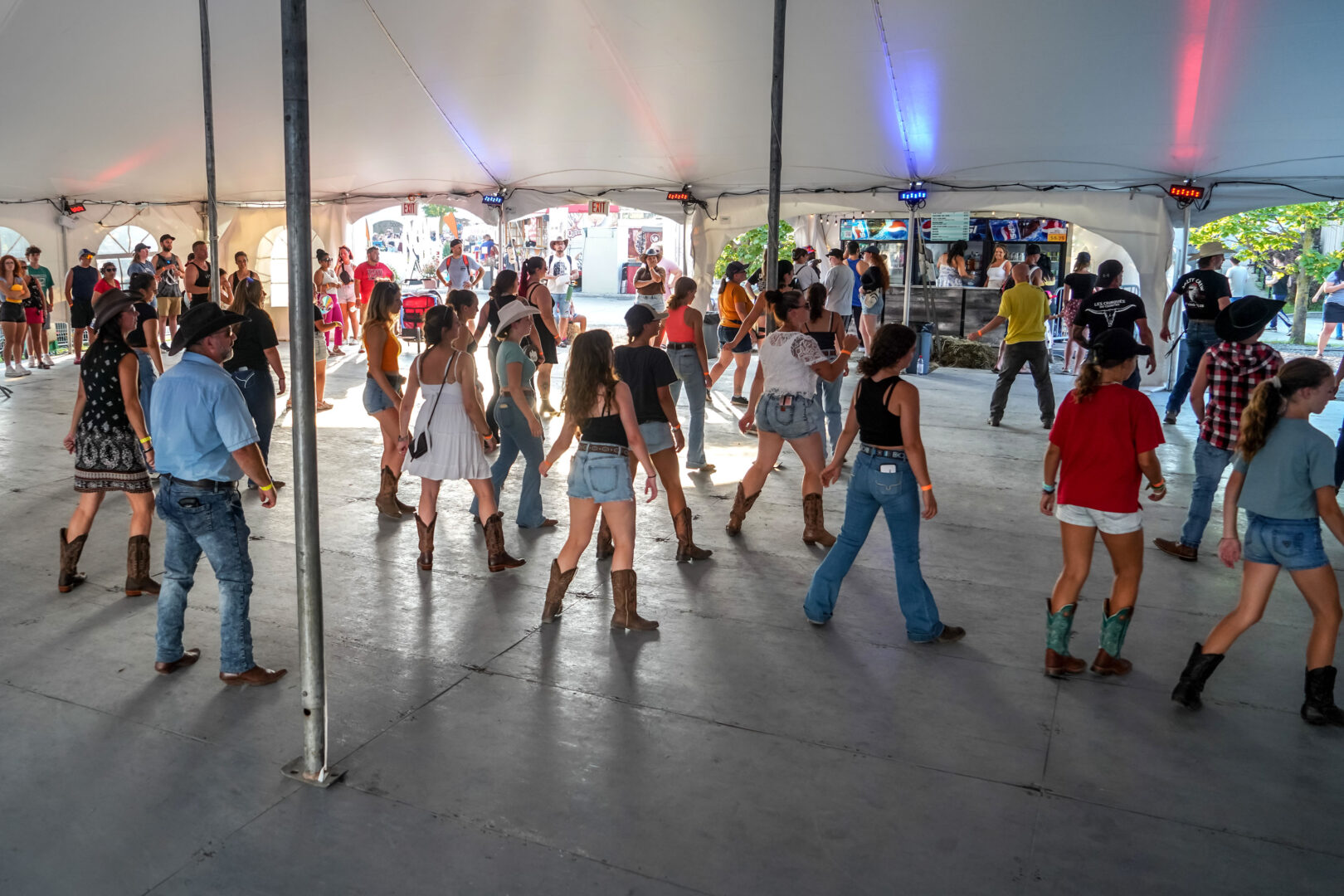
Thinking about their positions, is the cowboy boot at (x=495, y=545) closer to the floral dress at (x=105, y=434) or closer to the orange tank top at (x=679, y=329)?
the floral dress at (x=105, y=434)

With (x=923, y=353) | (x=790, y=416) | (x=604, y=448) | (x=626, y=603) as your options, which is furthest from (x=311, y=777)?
(x=923, y=353)

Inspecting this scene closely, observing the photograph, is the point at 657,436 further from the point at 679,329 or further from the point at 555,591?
the point at 679,329

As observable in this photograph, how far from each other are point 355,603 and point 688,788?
2.39m

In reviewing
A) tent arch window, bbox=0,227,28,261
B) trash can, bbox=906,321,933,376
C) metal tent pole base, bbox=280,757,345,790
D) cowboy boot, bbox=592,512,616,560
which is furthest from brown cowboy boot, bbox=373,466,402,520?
tent arch window, bbox=0,227,28,261

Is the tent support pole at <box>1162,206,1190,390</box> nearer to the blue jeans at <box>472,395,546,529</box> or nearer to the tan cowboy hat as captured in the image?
the tan cowboy hat

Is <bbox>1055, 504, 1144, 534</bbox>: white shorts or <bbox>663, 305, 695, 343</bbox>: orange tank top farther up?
<bbox>663, 305, 695, 343</bbox>: orange tank top

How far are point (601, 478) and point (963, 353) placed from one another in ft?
40.7

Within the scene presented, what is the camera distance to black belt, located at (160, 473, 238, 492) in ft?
12.9

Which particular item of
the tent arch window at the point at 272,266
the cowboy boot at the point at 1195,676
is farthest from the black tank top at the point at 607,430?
the tent arch window at the point at 272,266

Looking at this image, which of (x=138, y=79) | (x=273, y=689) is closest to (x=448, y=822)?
(x=273, y=689)

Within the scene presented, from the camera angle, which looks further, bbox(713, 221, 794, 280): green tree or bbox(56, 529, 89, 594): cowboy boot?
bbox(713, 221, 794, 280): green tree

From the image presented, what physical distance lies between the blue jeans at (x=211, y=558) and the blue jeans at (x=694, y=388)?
4053mm

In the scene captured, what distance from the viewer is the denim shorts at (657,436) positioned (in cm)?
554

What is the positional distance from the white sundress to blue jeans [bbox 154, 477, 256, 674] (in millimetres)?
1398
